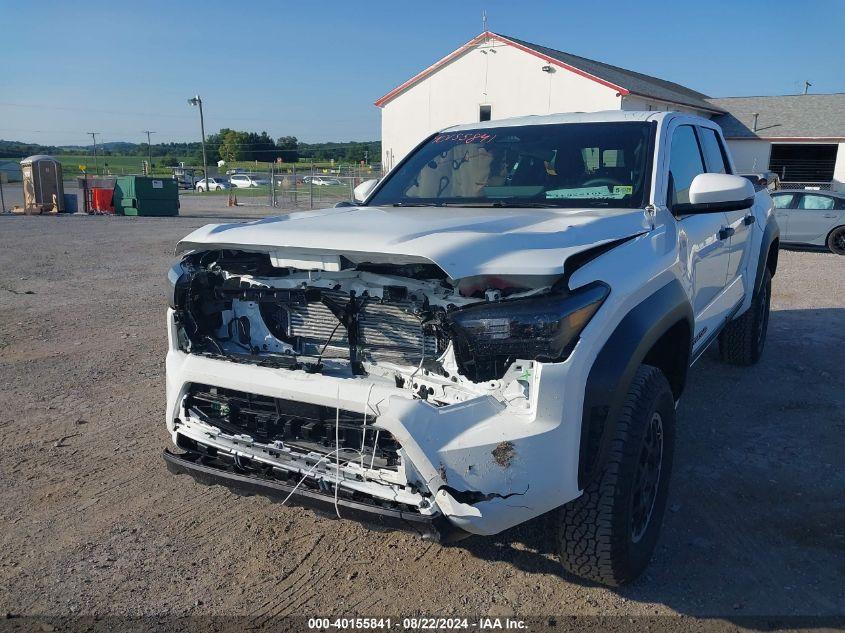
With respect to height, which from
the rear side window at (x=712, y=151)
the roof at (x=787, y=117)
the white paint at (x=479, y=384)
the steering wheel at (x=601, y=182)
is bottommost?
the white paint at (x=479, y=384)

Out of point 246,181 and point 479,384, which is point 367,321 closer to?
point 479,384

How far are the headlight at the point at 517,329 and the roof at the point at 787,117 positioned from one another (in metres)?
32.8

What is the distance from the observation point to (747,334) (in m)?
5.95

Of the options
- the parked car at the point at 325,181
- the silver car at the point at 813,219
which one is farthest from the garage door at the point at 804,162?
the parked car at the point at 325,181

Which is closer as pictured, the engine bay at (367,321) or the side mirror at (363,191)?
the engine bay at (367,321)

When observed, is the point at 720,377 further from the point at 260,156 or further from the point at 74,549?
the point at 260,156

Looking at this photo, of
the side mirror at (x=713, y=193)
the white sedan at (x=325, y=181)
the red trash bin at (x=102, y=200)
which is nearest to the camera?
Answer: the side mirror at (x=713, y=193)

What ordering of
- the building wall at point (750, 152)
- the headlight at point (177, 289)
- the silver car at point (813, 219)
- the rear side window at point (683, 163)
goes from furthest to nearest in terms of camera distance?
the building wall at point (750, 152) < the silver car at point (813, 219) < the rear side window at point (683, 163) < the headlight at point (177, 289)

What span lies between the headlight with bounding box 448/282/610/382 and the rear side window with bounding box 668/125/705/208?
1480 millimetres

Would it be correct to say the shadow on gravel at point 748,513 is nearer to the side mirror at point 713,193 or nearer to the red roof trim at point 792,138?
the side mirror at point 713,193

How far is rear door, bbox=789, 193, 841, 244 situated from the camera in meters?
15.2

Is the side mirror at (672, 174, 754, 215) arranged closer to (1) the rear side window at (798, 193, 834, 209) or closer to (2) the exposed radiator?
(2) the exposed radiator

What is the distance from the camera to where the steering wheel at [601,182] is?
3.80 meters

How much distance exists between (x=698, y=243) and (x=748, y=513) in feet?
4.61
